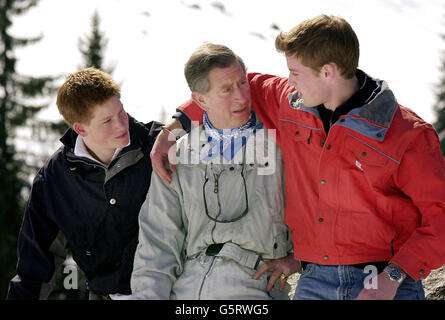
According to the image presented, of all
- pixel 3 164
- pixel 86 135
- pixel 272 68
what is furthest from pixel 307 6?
pixel 86 135

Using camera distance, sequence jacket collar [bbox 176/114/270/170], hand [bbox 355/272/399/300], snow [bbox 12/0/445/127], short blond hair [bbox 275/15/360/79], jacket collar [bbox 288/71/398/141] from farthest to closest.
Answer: snow [bbox 12/0/445/127], jacket collar [bbox 176/114/270/170], short blond hair [bbox 275/15/360/79], jacket collar [bbox 288/71/398/141], hand [bbox 355/272/399/300]

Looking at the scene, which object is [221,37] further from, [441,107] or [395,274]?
[395,274]

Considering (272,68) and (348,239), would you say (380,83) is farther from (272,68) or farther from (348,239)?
(272,68)

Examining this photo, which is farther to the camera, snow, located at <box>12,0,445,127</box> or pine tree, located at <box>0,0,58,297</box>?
snow, located at <box>12,0,445,127</box>

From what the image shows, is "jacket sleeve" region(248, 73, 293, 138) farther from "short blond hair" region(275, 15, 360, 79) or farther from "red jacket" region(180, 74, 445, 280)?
"short blond hair" region(275, 15, 360, 79)

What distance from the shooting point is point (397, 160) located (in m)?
3.32

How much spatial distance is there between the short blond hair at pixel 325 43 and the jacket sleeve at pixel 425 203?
0.58 metres

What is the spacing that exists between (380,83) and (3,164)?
27.5 m

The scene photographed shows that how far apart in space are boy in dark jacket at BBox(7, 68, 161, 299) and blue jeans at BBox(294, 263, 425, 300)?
1.32m

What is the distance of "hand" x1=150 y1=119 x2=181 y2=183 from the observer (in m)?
3.94

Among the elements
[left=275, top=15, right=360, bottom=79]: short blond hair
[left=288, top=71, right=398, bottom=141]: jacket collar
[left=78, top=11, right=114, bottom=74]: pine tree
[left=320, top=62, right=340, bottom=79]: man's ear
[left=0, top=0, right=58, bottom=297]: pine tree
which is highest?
[left=78, top=11, right=114, bottom=74]: pine tree

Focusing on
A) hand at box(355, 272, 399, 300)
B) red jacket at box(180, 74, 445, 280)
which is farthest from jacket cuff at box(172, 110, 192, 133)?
hand at box(355, 272, 399, 300)

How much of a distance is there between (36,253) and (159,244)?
43.2 inches

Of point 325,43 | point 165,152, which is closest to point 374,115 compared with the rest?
point 325,43
